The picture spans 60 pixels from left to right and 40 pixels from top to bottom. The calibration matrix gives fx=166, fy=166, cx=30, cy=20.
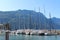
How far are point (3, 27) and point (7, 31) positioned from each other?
1.55 metres

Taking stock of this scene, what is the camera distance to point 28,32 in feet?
327

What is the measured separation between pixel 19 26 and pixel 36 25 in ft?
52.7

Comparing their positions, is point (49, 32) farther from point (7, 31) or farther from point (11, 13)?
point (11, 13)

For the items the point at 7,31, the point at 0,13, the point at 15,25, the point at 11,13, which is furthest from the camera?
the point at 11,13

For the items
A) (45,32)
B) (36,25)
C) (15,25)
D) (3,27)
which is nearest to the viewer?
(3,27)

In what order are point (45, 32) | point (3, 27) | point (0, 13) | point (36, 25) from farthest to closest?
point (0, 13), point (36, 25), point (45, 32), point (3, 27)

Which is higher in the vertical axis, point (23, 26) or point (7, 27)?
point (7, 27)

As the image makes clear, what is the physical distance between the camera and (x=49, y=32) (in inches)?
3777

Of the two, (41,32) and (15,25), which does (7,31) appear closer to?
(41,32)

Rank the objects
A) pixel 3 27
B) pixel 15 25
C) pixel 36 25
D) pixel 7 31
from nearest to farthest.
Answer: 1. pixel 7 31
2. pixel 3 27
3. pixel 36 25
4. pixel 15 25

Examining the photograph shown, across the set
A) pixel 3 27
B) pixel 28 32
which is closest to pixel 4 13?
pixel 28 32

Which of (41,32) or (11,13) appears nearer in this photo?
(41,32)

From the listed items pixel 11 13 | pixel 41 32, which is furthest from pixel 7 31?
pixel 11 13

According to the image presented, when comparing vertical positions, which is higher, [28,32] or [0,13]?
[0,13]
